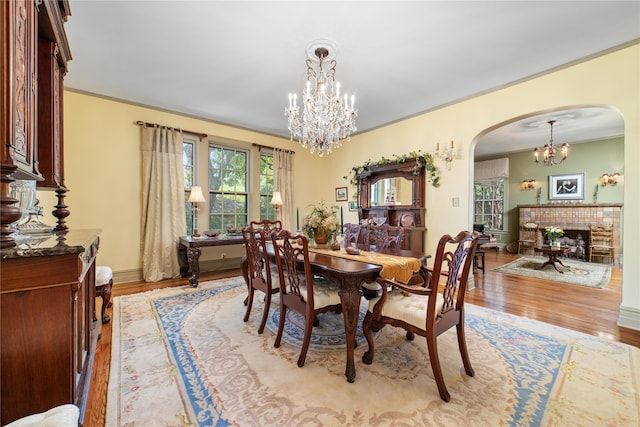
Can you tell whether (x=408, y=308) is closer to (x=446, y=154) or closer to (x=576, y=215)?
(x=446, y=154)

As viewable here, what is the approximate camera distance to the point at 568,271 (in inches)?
189

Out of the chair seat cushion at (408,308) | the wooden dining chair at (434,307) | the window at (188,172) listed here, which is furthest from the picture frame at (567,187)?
the window at (188,172)

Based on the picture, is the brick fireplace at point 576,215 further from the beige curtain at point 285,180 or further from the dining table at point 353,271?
the dining table at point 353,271

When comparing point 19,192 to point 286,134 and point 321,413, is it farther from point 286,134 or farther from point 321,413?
point 286,134

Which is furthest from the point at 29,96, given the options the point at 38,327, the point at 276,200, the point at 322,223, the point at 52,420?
the point at 276,200

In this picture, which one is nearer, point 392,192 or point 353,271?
point 353,271

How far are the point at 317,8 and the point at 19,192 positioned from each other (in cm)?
238

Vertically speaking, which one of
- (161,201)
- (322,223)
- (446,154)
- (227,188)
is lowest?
(322,223)

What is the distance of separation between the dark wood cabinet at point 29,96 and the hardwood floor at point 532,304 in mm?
1077

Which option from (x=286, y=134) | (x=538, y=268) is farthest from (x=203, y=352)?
(x=538, y=268)

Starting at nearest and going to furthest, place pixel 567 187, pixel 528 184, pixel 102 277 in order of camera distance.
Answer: pixel 102 277 → pixel 567 187 → pixel 528 184

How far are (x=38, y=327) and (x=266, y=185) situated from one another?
441cm

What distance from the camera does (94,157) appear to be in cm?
367

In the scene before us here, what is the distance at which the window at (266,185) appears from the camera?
5.29 m
